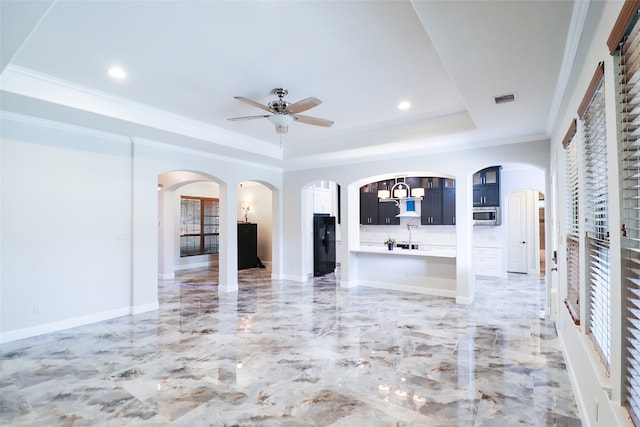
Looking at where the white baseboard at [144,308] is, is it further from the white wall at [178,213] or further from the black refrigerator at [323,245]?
the black refrigerator at [323,245]

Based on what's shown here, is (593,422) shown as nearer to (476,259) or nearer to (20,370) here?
(20,370)

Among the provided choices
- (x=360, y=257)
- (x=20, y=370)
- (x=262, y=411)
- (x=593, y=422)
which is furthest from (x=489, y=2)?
(x=360, y=257)

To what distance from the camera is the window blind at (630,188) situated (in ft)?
3.97

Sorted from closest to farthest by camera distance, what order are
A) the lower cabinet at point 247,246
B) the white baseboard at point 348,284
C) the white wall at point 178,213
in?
the white baseboard at point 348,284 → the white wall at point 178,213 → the lower cabinet at point 247,246

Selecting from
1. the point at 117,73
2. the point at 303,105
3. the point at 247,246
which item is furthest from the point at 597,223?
the point at 247,246

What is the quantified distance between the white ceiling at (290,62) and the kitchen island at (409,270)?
2.24 metres

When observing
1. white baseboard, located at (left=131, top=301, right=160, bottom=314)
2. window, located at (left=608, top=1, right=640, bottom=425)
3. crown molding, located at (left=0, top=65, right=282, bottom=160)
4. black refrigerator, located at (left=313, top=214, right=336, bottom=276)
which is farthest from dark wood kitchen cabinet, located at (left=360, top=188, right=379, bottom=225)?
window, located at (left=608, top=1, right=640, bottom=425)

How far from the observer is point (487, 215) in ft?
26.6

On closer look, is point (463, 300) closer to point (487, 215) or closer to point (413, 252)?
point (413, 252)

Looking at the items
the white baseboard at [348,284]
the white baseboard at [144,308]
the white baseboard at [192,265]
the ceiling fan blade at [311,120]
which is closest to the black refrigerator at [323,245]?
the white baseboard at [348,284]

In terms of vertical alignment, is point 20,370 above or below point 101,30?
below

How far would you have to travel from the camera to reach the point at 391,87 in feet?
12.3

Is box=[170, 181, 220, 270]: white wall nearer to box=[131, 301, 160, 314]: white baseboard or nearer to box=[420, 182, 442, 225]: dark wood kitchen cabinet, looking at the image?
box=[131, 301, 160, 314]: white baseboard

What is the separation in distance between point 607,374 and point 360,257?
544 centimetres
